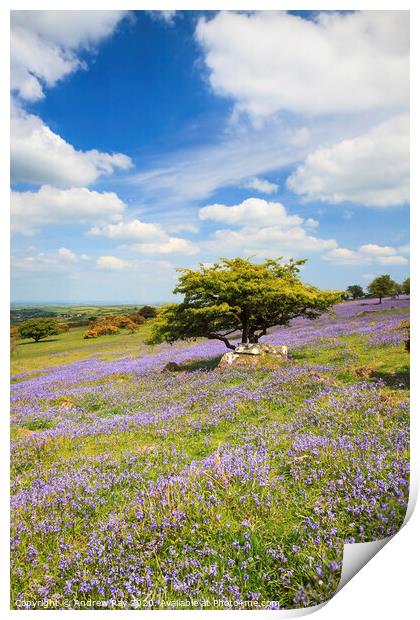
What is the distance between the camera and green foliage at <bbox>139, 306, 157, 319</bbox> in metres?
10.7

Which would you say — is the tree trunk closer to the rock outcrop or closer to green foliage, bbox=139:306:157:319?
the rock outcrop

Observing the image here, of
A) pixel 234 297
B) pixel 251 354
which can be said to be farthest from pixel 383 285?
pixel 251 354

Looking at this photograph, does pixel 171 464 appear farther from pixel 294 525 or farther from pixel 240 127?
pixel 240 127

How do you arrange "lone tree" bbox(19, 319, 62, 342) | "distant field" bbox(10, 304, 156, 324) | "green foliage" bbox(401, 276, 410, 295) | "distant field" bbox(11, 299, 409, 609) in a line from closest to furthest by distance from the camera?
"distant field" bbox(11, 299, 409, 609), "green foliage" bbox(401, 276, 410, 295), "distant field" bbox(10, 304, 156, 324), "lone tree" bbox(19, 319, 62, 342)

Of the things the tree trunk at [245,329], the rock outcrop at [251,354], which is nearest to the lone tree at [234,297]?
the tree trunk at [245,329]

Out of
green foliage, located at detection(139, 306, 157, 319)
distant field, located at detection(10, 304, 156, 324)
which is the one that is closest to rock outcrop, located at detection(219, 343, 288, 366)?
green foliage, located at detection(139, 306, 157, 319)

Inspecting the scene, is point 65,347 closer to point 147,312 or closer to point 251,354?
point 147,312

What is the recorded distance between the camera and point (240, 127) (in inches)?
238

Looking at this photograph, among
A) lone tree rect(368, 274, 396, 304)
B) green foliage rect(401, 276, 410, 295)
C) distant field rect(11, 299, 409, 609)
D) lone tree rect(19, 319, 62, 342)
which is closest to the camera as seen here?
distant field rect(11, 299, 409, 609)

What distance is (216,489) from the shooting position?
168 inches

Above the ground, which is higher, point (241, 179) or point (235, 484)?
point (241, 179)

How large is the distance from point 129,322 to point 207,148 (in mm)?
5907

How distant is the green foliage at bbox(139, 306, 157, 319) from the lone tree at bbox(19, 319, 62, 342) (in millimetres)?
2393
